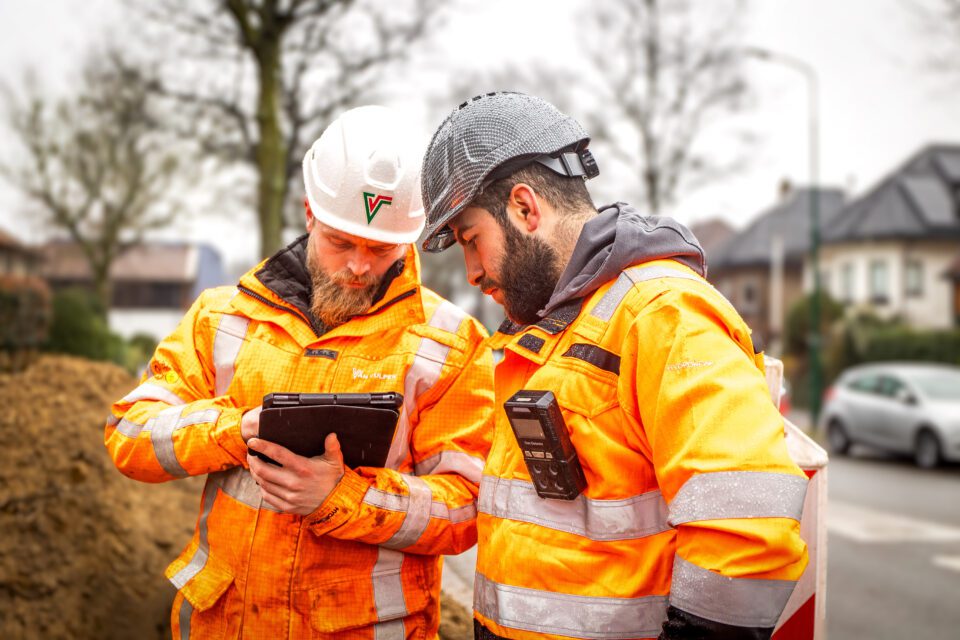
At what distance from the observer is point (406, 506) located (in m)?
2.49

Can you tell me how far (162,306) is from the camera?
62656mm

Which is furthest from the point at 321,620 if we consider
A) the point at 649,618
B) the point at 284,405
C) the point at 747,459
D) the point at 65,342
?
the point at 65,342

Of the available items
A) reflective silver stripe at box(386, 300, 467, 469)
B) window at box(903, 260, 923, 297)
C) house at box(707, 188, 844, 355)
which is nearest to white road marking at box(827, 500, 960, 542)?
reflective silver stripe at box(386, 300, 467, 469)

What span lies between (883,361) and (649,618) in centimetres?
2904

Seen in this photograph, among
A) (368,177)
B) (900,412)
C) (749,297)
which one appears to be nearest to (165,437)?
(368,177)

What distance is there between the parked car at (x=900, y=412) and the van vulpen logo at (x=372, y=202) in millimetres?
13608

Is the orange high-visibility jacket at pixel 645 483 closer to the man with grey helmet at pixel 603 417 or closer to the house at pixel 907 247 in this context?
the man with grey helmet at pixel 603 417

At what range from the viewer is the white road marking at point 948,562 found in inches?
316

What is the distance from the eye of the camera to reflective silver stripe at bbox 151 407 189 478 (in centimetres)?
250

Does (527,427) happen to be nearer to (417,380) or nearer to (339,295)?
(417,380)

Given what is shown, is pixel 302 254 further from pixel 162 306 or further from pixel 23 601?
pixel 162 306

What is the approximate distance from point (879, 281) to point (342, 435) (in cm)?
4145

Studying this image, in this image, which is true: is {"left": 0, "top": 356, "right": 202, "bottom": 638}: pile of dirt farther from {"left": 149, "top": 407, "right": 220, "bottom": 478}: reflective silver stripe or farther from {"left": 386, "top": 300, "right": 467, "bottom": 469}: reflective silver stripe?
{"left": 386, "top": 300, "right": 467, "bottom": 469}: reflective silver stripe

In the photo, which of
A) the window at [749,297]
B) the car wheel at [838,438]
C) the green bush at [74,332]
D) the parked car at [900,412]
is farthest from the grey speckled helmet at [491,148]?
the window at [749,297]
